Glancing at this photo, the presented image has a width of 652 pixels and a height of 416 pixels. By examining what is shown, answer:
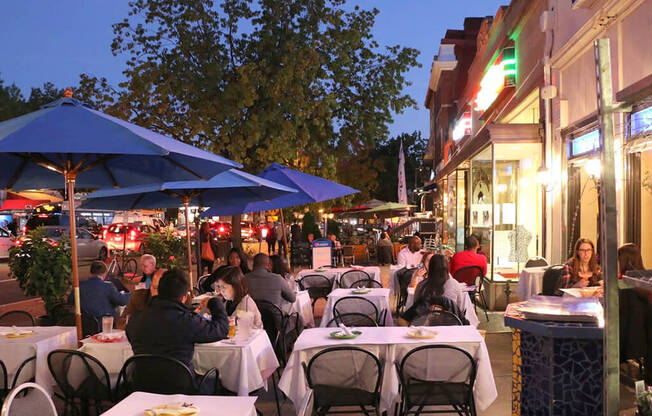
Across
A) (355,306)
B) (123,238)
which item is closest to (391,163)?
(123,238)

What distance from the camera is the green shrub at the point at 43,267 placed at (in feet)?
32.0

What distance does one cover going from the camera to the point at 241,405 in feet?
12.8

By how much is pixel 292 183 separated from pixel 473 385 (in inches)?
268

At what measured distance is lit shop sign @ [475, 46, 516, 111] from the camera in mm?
15258

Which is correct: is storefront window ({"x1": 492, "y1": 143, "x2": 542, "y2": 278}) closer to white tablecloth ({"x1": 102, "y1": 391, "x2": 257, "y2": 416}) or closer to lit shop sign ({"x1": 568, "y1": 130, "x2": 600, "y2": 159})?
lit shop sign ({"x1": 568, "y1": 130, "x2": 600, "y2": 159})

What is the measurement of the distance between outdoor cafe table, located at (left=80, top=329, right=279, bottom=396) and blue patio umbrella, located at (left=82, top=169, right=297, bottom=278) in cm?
311

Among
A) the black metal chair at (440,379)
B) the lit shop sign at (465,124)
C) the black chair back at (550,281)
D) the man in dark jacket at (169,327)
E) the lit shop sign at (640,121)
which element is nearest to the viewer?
the man in dark jacket at (169,327)

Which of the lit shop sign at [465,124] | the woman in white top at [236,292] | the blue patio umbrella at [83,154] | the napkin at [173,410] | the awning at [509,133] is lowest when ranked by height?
the napkin at [173,410]

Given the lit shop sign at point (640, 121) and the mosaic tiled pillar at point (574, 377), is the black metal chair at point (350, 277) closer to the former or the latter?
the lit shop sign at point (640, 121)

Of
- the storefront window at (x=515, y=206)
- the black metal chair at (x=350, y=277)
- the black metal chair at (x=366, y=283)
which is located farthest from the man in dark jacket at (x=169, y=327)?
the storefront window at (x=515, y=206)

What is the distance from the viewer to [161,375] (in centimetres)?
489

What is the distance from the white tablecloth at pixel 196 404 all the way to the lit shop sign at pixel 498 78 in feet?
42.6

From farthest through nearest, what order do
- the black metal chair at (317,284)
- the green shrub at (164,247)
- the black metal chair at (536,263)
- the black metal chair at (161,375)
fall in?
1. the green shrub at (164,247)
2. the black metal chair at (317,284)
3. the black metal chair at (536,263)
4. the black metal chair at (161,375)

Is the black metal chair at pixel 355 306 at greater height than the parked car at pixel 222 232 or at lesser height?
greater
